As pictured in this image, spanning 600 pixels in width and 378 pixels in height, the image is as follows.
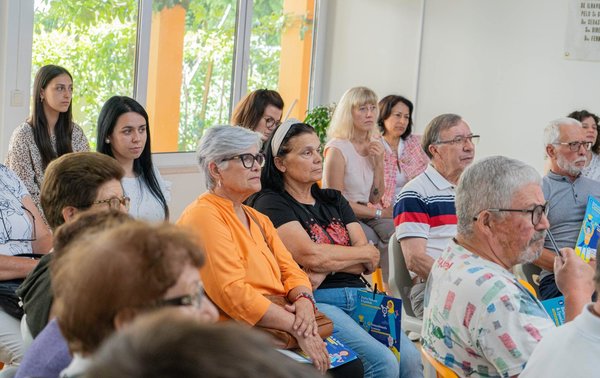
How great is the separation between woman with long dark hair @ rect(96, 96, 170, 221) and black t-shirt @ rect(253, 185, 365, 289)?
0.58 m

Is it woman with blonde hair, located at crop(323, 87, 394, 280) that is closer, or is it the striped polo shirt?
the striped polo shirt

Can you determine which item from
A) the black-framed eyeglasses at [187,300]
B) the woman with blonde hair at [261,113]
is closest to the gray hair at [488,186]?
the black-framed eyeglasses at [187,300]

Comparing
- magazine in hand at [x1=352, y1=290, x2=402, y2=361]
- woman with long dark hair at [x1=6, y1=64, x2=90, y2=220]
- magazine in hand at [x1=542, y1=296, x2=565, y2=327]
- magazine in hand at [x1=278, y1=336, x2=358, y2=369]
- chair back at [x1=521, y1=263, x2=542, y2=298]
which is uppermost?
woman with long dark hair at [x1=6, y1=64, x2=90, y2=220]

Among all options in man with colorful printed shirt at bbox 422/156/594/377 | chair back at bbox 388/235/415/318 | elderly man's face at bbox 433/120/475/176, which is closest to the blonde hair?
elderly man's face at bbox 433/120/475/176

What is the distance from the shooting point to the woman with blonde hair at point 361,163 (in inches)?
202

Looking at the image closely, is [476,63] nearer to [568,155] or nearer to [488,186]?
[568,155]

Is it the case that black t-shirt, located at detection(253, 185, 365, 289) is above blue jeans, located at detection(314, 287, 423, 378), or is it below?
above

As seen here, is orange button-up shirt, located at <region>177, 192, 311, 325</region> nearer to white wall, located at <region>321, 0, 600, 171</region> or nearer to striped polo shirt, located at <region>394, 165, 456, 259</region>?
striped polo shirt, located at <region>394, 165, 456, 259</region>

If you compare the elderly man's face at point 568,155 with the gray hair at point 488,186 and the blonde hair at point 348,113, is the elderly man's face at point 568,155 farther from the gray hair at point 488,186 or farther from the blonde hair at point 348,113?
the gray hair at point 488,186

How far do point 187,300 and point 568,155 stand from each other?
11.2ft

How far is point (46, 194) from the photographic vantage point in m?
2.49

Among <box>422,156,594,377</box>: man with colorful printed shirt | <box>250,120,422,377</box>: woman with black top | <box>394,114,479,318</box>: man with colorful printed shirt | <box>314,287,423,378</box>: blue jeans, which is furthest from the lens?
<box>394,114,479,318</box>: man with colorful printed shirt

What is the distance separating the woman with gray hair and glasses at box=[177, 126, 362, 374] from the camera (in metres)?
A: 2.94

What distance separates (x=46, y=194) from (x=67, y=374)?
1.20m
